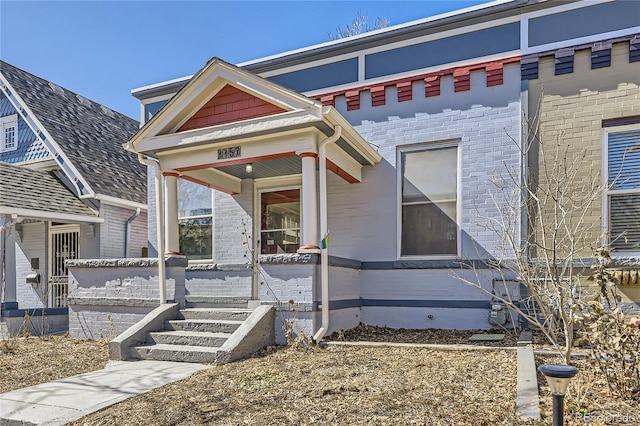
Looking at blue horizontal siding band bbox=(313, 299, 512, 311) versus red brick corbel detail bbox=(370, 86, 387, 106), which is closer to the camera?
blue horizontal siding band bbox=(313, 299, 512, 311)

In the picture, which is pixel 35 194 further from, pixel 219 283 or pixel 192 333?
pixel 192 333

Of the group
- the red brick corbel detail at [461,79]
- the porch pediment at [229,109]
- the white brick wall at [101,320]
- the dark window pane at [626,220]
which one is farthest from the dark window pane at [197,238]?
the dark window pane at [626,220]

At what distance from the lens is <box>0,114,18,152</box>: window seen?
→ 12609 mm

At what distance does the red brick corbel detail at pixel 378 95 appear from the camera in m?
8.42

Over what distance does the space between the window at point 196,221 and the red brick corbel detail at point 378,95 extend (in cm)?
400

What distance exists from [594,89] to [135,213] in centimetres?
1114

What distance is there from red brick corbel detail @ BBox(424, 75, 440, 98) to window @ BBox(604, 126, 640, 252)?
277cm

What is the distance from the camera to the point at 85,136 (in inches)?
524

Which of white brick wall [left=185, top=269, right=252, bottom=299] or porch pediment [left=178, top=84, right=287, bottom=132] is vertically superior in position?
porch pediment [left=178, top=84, right=287, bottom=132]

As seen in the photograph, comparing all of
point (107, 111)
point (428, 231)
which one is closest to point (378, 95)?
point (428, 231)

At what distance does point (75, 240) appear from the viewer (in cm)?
1238

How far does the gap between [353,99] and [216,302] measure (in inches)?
188

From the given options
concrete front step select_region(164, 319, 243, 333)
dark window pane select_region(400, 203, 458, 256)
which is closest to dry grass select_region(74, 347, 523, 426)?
concrete front step select_region(164, 319, 243, 333)

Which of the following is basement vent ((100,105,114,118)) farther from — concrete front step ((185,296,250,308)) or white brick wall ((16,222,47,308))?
concrete front step ((185,296,250,308))
